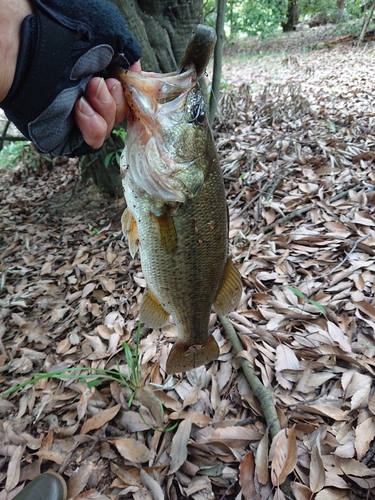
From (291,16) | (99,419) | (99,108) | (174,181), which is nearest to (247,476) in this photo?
(99,419)

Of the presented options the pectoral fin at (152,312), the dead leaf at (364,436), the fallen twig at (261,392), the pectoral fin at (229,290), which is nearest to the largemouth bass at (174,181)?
the pectoral fin at (229,290)

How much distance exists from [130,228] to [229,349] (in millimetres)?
1354

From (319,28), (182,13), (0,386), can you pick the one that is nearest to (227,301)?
(0,386)

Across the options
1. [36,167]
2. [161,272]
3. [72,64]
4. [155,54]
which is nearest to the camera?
[72,64]

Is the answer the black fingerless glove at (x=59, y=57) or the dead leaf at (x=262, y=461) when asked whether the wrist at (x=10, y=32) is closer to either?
the black fingerless glove at (x=59, y=57)

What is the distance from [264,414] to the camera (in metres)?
2.11

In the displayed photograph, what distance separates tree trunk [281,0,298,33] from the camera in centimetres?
1733

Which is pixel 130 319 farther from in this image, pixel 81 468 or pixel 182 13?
pixel 182 13

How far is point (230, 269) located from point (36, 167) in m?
5.65

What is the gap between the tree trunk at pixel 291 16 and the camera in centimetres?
1733

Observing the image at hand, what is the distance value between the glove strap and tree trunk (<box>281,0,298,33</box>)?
20.1 metres

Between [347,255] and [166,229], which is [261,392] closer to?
[166,229]

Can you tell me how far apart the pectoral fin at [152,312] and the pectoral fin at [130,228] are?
0.28m

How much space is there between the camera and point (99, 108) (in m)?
1.50
